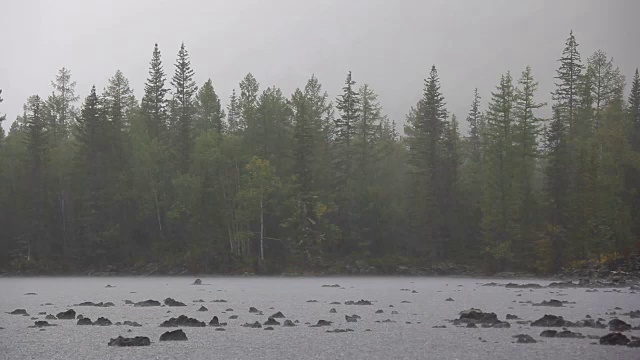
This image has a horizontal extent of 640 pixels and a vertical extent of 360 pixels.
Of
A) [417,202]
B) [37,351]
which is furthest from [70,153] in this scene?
[37,351]

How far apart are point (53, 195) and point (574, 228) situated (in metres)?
48.6

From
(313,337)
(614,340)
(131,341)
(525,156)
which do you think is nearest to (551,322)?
(614,340)

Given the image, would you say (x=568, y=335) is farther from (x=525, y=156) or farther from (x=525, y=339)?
(x=525, y=156)

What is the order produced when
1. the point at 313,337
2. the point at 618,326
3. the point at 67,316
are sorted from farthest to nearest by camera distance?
the point at 67,316 < the point at 618,326 < the point at 313,337

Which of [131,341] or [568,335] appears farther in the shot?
[568,335]

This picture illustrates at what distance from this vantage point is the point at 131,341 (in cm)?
1316

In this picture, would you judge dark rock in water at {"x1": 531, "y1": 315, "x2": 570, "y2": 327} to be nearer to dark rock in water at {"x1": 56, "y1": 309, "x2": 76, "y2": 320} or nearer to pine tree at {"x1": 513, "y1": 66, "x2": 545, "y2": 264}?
dark rock in water at {"x1": 56, "y1": 309, "x2": 76, "y2": 320}

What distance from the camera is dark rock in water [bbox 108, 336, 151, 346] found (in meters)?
13.1

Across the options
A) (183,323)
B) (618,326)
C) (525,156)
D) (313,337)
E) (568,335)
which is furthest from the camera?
(525,156)

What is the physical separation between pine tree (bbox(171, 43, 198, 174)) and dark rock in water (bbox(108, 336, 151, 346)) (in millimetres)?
51370

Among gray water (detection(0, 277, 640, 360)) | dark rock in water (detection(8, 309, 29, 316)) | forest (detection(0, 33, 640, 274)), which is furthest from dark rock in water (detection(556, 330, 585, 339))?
forest (detection(0, 33, 640, 274))

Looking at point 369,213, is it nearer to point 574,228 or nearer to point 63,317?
→ point 574,228

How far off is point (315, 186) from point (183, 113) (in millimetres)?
15941

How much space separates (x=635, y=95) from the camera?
66875 mm
